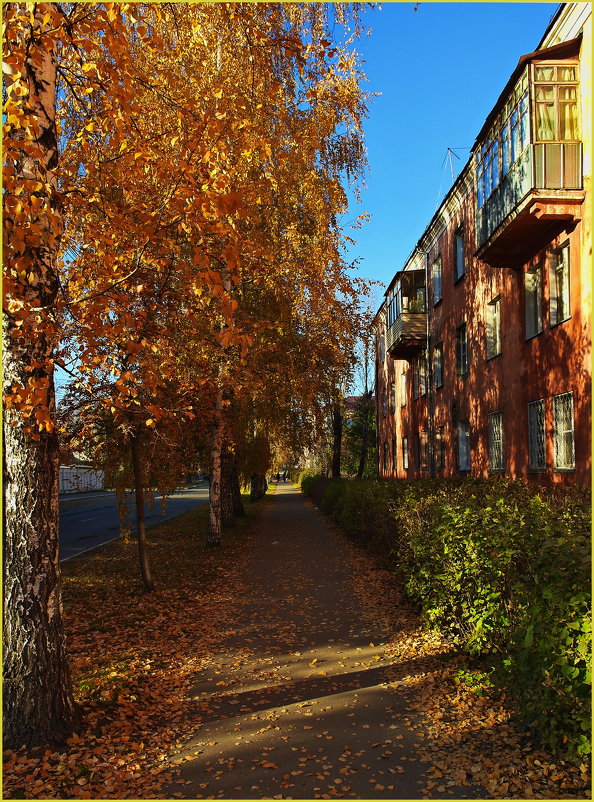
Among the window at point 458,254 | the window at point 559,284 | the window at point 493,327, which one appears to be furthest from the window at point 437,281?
the window at point 559,284

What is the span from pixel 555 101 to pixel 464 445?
1208 cm

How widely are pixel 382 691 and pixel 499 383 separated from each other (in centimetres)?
1383

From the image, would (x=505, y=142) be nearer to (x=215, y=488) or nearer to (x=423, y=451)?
(x=215, y=488)

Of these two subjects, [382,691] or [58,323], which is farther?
[382,691]

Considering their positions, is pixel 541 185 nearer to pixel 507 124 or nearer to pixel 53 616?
pixel 507 124

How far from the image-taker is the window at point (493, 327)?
62.3ft

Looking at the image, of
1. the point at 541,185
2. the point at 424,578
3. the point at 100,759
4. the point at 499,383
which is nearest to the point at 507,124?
the point at 541,185

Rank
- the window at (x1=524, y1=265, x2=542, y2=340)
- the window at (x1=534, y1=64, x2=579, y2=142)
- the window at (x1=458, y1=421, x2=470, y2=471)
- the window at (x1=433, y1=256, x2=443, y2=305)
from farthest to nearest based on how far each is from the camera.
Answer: the window at (x1=433, y1=256, x2=443, y2=305) < the window at (x1=458, y1=421, x2=470, y2=471) < the window at (x1=524, y1=265, x2=542, y2=340) < the window at (x1=534, y1=64, x2=579, y2=142)

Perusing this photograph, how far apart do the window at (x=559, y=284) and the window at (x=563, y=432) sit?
71.2 inches

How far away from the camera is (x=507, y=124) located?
15.2 m

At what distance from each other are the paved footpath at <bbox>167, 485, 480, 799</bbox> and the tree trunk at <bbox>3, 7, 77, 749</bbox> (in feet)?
3.78

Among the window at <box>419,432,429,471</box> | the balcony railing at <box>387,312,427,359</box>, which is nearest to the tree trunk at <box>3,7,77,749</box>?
the balcony railing at <box>387,312,427,359</box>

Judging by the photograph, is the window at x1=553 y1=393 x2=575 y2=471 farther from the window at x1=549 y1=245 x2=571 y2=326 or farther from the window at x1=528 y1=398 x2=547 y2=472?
the window at x1=549 y1=245 x2=571 y2=326

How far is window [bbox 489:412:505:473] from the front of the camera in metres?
18.6
